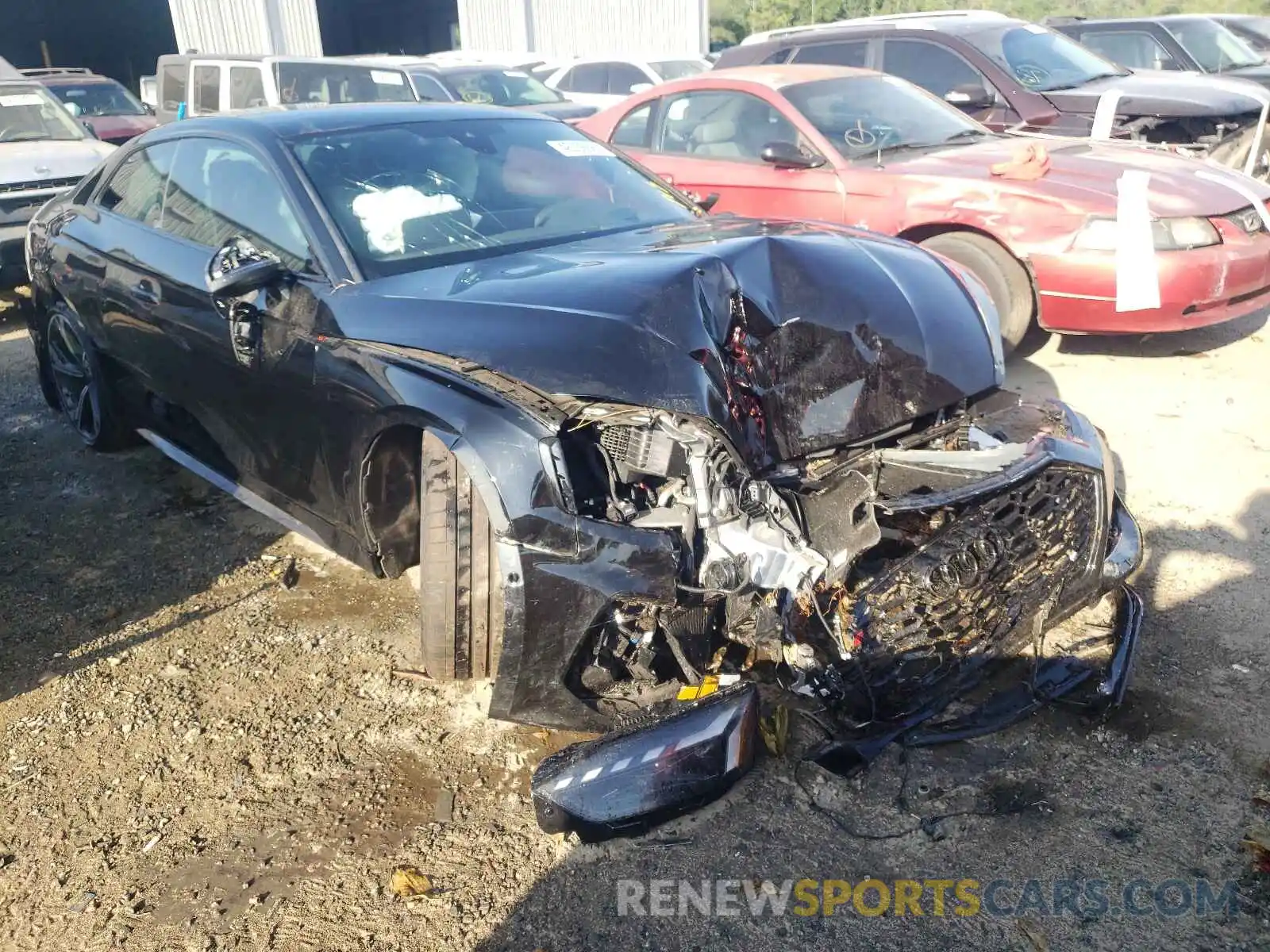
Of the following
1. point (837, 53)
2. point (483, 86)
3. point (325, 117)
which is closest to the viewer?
point (325, 117)

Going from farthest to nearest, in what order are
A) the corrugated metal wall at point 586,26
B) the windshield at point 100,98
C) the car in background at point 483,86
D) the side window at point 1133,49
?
the corrugated metal wall at point 586,26
the windshield at point 100,98
the car in background at point 483,86
the side window at point 1133,49

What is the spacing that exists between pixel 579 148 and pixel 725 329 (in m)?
1.69

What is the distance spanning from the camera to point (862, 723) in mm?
2527

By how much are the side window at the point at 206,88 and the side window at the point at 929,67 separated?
24.5 ft

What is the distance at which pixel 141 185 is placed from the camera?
4.28m

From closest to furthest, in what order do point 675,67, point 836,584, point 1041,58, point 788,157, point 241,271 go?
point 836,584 < point 241,271 < point 788,157 < point 1041,58 < point 675,67

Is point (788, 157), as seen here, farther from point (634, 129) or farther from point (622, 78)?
point (622, 78)

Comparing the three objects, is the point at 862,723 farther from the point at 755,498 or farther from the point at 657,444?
the point at 657,444

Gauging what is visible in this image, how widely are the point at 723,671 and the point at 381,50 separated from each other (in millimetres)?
31150

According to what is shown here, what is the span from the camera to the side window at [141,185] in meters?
4.12

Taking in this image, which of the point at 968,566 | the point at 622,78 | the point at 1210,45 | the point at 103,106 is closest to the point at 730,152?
the point at 968,566

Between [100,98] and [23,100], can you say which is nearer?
[23,100]

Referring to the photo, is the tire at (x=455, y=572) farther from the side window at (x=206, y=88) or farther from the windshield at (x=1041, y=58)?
the side window at (x=206, y=88)

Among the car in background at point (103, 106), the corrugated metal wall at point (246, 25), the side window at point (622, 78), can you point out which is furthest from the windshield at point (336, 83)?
→ the corrugated metal wall at point (246, 25)
